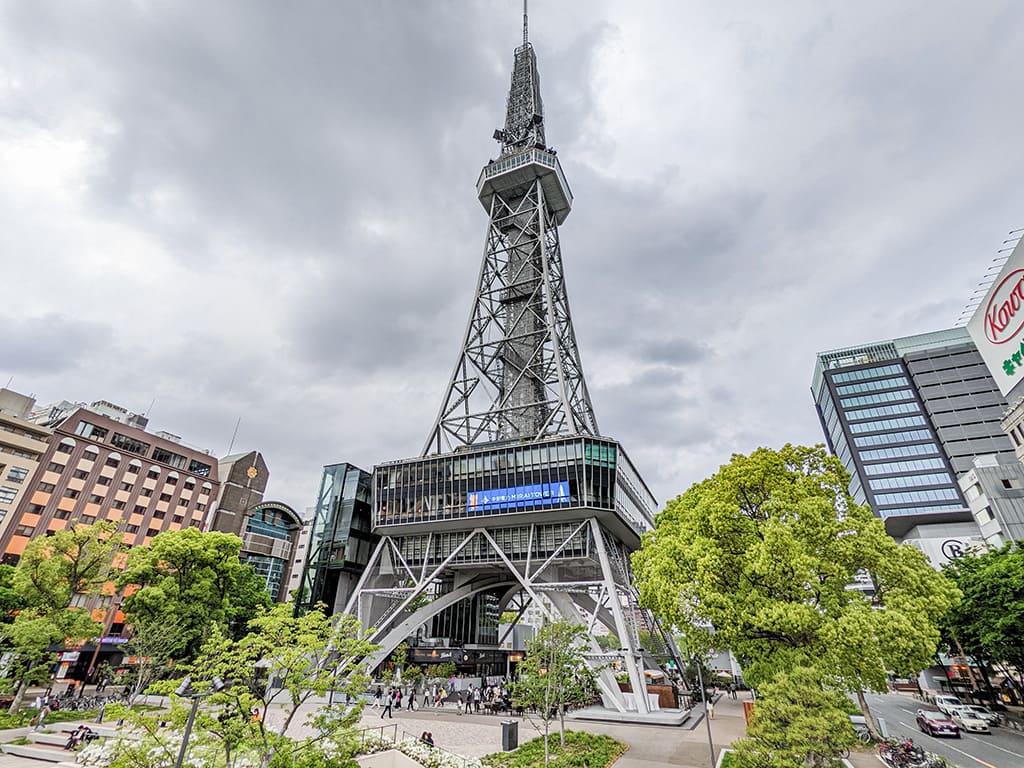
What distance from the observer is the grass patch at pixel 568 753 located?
59.4 ft

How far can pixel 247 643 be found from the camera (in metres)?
13.3

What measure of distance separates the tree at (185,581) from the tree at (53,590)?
2146 millimetres

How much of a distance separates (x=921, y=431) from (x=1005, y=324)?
8915cm

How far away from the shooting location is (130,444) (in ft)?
206

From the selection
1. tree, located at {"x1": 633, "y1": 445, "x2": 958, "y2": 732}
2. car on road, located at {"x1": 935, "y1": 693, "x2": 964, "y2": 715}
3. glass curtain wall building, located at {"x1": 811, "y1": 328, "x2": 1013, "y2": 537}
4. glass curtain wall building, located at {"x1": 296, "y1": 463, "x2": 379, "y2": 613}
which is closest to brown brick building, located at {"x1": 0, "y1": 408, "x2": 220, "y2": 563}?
glass curtain wall building, located at {"x1": 296, "y1": 463, "x2": 379, "y2": 613}

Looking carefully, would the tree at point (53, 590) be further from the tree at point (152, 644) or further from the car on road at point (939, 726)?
the car on road at point (939, 726)

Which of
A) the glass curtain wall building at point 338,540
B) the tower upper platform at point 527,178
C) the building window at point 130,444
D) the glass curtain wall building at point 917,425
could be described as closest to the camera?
the glass curtain wall building at point 338,540

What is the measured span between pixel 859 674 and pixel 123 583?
4266cm

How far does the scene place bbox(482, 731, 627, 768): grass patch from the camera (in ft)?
59.4

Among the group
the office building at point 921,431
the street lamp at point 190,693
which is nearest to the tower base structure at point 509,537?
the street lamp at point 190,693

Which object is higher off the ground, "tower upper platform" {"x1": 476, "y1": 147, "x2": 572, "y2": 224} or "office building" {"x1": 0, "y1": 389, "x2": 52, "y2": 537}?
"tower upper platform" {"x1": 476, "y1": 147, "x2": 572, "y2": 224}

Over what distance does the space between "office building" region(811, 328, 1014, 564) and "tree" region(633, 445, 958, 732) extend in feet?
244

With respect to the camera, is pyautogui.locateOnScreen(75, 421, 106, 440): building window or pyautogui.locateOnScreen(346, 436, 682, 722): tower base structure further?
pyautogui.locateOnScreen(75, 421, 106, 440): building window

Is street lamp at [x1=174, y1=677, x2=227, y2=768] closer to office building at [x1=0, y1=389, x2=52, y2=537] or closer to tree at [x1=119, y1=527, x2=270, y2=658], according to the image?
tree at [x1=119, y1=527, x2=270, y2=658]
